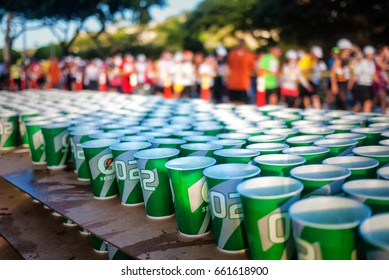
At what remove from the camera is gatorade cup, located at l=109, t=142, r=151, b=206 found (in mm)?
2143

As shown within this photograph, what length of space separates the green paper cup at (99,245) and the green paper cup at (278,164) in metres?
1.06

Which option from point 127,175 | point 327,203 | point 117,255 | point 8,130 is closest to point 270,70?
point 8,130

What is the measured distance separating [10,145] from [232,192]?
2922 millimetres

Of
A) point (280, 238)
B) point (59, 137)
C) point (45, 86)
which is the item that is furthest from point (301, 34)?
point (280, 238)

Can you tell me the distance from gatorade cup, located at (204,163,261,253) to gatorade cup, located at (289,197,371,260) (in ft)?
1.01

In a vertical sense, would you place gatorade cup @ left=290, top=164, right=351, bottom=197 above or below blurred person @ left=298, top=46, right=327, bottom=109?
below

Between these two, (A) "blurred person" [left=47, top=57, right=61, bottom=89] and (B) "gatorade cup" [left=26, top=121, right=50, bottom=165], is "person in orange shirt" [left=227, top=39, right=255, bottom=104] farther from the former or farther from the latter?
(A) "blurred person" [left=47, top=57, right=61, bottom=89]

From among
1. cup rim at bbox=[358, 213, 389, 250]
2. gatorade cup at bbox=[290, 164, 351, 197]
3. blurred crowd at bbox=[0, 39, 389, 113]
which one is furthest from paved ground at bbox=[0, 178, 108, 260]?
blurred crowd at bbox=[0, 39, 389, 113]

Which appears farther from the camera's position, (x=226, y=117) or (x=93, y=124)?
(x=226, y=117)

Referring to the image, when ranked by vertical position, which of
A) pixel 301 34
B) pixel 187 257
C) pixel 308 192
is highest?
pixel 301 34

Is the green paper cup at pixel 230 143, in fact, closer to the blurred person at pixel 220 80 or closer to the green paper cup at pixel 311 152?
the green paper cup at pixel 311 152

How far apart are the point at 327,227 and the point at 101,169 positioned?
145 centimetres

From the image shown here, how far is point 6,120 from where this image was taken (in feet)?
12.3
